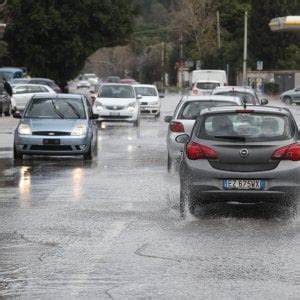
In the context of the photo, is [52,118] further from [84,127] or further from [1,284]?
[1,284]

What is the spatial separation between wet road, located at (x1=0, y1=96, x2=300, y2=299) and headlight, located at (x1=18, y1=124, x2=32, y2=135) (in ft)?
8.89

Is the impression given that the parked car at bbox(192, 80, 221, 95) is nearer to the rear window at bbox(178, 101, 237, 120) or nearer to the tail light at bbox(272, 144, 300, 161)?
the rear window at bbox(178, 101, 237, 120)

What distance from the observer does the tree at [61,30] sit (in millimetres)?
66062

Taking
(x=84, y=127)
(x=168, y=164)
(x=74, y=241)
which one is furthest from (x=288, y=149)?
(x=84, y=127)

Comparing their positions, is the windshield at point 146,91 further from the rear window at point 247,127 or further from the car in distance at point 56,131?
the rear window at point 247,127

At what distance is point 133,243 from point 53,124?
397 inches

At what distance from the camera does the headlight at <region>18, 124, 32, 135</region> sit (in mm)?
19516

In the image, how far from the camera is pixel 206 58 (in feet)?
317

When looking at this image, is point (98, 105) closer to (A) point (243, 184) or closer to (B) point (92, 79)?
(A) point (243, 184)

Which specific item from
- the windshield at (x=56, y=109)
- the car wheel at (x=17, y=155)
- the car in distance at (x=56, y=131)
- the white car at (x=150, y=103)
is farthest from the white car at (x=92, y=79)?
the car wheel at (x=17, y=155)

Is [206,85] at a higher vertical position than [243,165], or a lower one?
lower

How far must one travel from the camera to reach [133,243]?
395 inches

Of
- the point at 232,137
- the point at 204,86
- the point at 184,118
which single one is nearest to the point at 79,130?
the point at 184,118

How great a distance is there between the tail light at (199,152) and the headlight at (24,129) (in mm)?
8093
